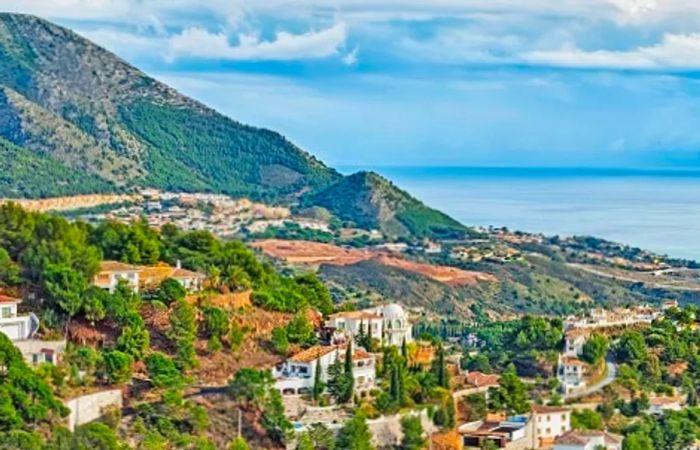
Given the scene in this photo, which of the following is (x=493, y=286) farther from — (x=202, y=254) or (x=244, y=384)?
(x=244, y=384)

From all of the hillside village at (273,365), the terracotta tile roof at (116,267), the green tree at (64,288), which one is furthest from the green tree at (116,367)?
the terracotta tile roof at (116,267)

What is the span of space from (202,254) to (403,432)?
9.42 m

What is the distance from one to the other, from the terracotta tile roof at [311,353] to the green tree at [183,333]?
2.07 metres

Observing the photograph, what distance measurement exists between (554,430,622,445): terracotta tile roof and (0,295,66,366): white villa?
391 inches

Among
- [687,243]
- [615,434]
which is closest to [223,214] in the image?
[687,243]

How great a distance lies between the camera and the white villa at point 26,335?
33.9m

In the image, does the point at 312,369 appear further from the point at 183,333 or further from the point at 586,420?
the point at 586,420

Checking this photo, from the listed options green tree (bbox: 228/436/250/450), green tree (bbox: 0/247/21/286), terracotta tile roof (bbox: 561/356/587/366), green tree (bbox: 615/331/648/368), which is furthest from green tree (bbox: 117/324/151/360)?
green tree (bbox: 615/331/648/368)

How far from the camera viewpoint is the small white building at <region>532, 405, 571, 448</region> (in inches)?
1437

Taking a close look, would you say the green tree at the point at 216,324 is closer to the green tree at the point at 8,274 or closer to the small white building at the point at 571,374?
the green tree at the point at 8,274

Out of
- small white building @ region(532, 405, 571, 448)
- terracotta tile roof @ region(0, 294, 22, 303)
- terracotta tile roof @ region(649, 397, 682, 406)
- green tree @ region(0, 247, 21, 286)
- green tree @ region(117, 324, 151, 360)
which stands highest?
green tree @ region(0, 247, 21, 286)

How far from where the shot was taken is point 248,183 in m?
107

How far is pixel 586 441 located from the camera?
35.8 m

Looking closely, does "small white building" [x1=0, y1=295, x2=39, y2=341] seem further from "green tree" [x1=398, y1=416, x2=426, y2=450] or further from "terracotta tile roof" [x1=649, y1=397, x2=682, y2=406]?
"terracotta tile roof" [x1=649, y1=397, x2=682, y2=406]
